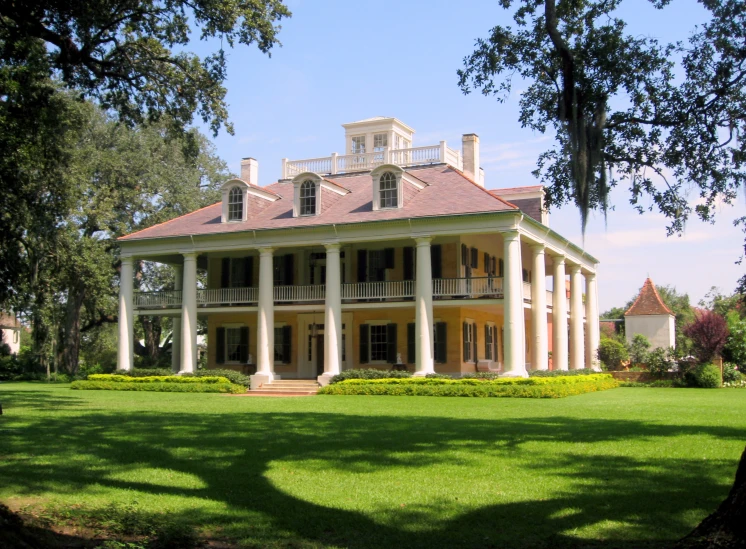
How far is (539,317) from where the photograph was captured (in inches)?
1170

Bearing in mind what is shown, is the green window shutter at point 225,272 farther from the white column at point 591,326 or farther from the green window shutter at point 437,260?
the white column at point 591,326

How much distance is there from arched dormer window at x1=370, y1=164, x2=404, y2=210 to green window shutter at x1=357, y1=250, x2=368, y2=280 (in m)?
3.24

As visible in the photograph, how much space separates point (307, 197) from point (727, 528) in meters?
28.5

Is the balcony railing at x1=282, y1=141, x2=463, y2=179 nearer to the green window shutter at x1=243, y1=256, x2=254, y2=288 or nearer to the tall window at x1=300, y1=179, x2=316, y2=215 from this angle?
the tall window at x1=300, y1=179, x2=316, y2=215

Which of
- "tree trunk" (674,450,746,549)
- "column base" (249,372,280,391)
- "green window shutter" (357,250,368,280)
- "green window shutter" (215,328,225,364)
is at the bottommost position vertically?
"column base" (249,372,280,391)

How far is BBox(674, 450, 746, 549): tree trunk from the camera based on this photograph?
4680mm

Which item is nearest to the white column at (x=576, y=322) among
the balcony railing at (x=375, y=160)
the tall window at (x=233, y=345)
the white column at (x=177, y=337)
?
the balcony railing at (x=375, y=160)

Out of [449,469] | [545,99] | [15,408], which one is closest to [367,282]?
[15,408]

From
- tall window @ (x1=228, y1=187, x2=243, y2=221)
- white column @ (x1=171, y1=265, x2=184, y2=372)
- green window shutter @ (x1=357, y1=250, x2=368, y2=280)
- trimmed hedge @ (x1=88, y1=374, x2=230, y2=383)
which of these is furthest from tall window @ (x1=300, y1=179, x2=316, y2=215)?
white column @ (x1=171, y1=265, x2=184, y2=372)

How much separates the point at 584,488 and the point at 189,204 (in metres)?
39.0

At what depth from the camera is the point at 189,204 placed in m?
44.8

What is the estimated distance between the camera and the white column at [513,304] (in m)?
27.7

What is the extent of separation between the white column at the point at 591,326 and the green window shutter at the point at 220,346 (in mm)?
18389

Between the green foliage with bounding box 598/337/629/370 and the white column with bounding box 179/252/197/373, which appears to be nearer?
the white column with bounding box 179/252/197/373
